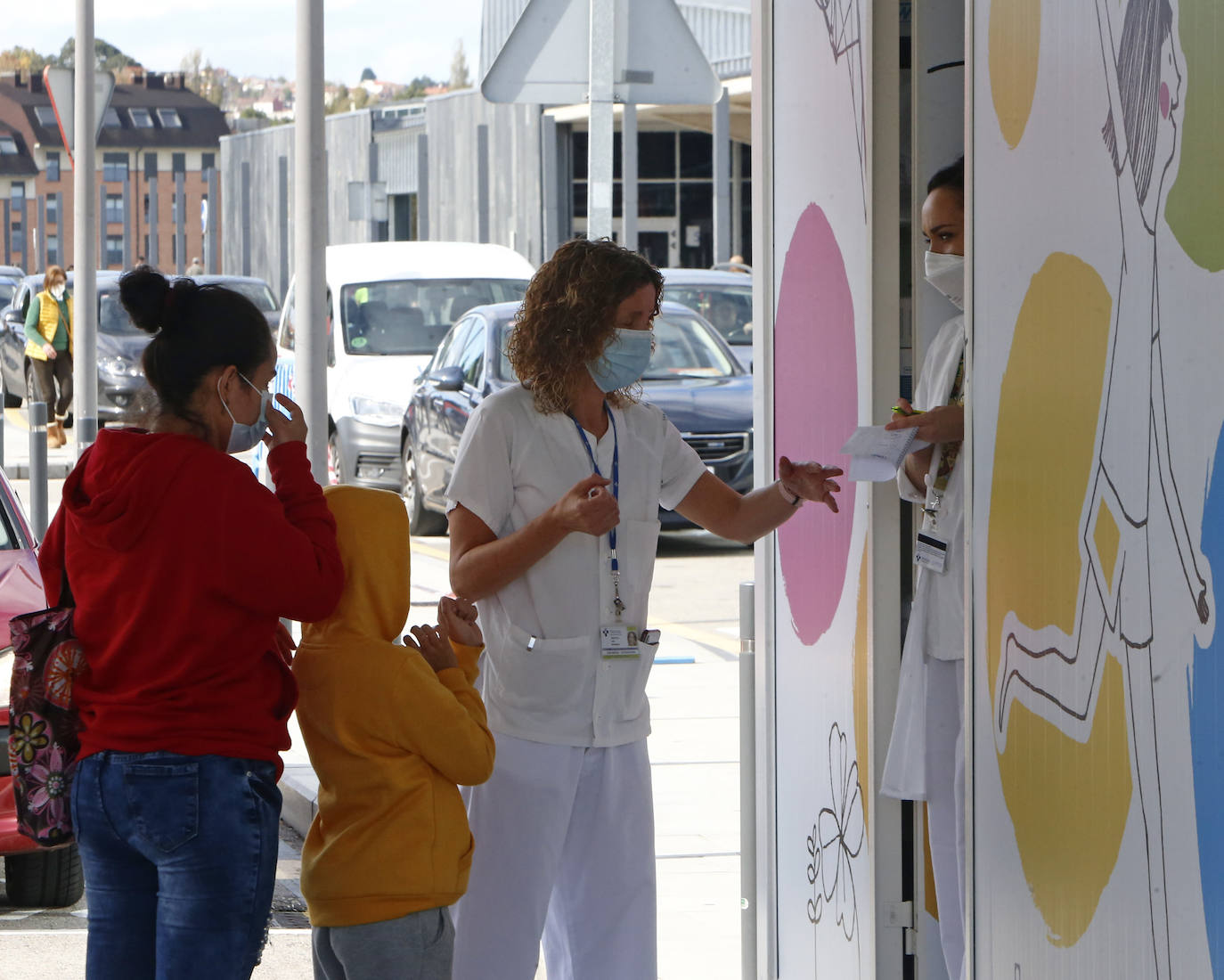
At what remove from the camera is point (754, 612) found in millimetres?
4402

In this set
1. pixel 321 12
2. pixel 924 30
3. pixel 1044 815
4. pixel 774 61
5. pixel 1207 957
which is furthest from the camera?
pixel 321 12

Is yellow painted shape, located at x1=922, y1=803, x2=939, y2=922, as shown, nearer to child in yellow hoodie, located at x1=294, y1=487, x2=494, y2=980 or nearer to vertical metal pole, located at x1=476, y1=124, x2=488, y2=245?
child in yellow hoodie, located at x1=294, y1=487, x2=494, y2=980

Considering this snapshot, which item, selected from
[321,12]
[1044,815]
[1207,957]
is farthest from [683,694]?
[1207,957]

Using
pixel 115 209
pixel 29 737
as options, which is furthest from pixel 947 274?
pixel 115 209

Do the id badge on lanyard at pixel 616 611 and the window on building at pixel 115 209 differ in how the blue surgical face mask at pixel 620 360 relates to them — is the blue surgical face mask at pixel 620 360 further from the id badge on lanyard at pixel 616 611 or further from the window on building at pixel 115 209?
the window on building at pixel 115 209

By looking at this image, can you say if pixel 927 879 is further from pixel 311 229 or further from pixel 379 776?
pixel 311 229

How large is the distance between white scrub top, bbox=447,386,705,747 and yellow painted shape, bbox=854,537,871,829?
0.49 m

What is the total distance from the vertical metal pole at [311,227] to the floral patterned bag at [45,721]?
11.0 feet

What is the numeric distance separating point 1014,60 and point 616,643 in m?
1.34

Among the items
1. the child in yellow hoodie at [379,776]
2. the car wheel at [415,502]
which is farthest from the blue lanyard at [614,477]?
the car wheel at [415,502]

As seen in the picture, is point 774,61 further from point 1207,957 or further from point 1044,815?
point 1207,957

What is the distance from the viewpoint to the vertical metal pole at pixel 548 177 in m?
37.4

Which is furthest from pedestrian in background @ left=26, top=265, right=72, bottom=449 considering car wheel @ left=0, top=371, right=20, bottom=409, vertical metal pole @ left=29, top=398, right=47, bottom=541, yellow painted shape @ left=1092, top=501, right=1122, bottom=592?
yellow painted shape @ left=1092, top=501, right=1122, bottom=592

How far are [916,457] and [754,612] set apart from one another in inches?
35.4
